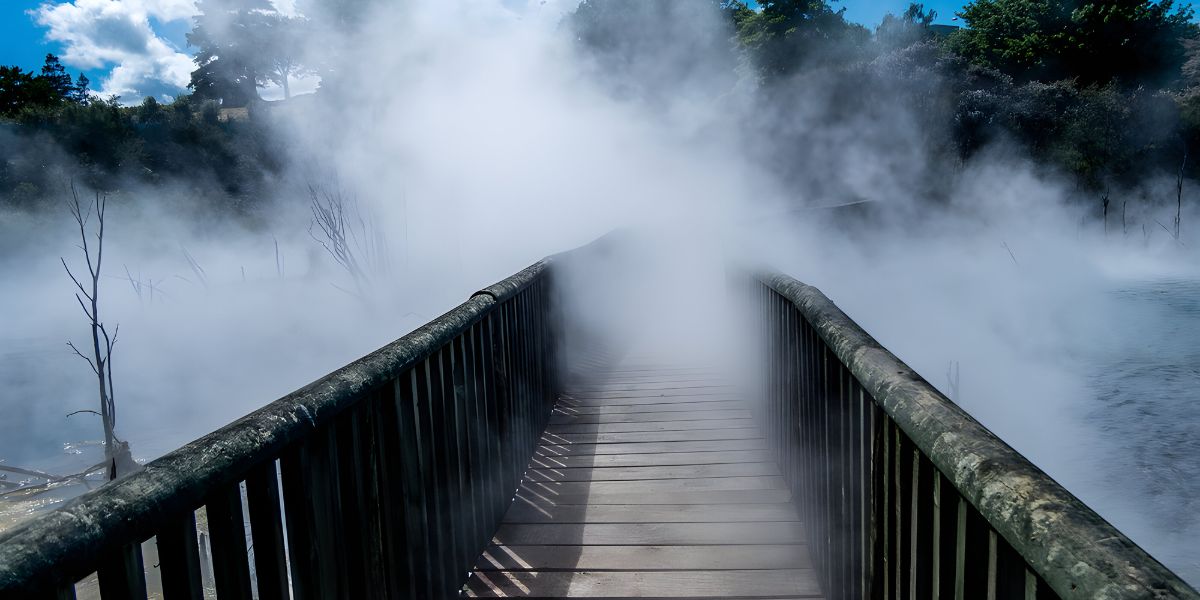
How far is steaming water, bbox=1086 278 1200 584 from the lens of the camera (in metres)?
7.15

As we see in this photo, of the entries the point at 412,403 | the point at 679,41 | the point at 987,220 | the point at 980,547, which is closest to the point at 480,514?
the point at 412,403

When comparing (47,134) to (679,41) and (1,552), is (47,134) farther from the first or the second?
(1,552)

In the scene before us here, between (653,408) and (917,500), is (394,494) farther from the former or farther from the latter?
(653,408)

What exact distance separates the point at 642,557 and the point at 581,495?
2.10 ft

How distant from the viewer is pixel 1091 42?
30.6 metres

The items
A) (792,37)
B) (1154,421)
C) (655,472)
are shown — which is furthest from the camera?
(792,37)

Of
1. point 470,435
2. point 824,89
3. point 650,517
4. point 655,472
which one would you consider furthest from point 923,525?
point 824,89

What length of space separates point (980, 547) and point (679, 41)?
123 feet

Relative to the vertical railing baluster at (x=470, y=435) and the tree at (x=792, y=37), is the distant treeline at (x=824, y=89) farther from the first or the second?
the vertical railing baluster at (x=470, y=435)

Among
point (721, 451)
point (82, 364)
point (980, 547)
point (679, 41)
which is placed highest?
point (679, 41)

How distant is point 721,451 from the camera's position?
12.3 ft

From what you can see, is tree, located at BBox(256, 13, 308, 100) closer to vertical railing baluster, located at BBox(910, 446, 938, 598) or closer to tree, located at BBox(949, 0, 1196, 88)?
tree, located at BBox(949, 0, 1196, 88)

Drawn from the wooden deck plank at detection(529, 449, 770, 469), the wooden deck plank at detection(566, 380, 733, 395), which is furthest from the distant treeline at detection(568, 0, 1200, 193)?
the wooden deck plank at detection(529, 449, 770, 469)

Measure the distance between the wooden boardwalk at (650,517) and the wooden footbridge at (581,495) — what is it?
1 centimetres
